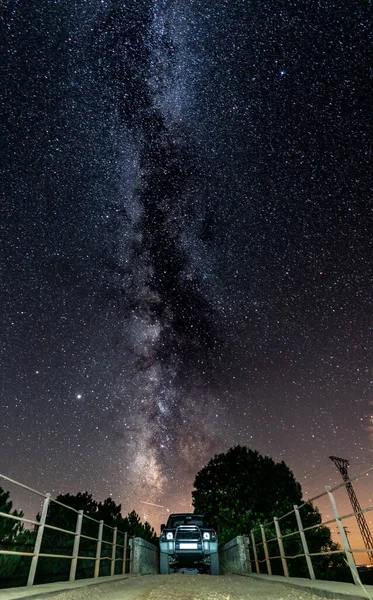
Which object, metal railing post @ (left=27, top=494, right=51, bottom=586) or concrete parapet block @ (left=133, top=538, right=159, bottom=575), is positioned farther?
concrete parapet block @ (left=133, top=538, right=159, bottom=575)

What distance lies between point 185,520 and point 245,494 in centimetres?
1637

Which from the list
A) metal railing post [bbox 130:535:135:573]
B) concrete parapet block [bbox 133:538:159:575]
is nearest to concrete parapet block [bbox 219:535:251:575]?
concrete parapet block [bbox 133:538:159:575]

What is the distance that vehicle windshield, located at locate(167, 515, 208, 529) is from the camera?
468 inches

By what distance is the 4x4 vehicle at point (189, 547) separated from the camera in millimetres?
10609

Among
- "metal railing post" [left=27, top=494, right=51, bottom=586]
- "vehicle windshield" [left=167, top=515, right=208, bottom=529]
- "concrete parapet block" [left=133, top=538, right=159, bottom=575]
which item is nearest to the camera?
"metal railing post" [left=27, top=494, right=51, bottom=586]

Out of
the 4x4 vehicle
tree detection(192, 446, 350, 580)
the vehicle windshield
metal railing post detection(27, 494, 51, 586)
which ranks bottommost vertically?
metal railing post detection(27, 494, 51, 586)

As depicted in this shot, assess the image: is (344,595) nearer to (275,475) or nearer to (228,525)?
(228,525)

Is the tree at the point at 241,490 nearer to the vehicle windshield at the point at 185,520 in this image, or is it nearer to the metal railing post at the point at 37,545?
the vehicle windshield at the point at 185,520

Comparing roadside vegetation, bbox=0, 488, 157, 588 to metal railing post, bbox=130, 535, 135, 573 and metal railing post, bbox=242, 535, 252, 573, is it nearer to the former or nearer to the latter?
metal railing post, bbox=130, 535, 135, 573

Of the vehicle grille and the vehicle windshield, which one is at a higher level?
the vehicle windshield

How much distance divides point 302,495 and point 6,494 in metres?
23.6

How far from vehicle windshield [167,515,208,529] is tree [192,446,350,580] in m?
9.54

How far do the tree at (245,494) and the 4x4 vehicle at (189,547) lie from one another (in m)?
10.3

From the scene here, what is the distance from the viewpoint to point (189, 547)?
34.9 ft
